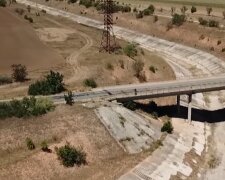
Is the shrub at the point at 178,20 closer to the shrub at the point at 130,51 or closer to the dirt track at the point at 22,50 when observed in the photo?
the shrub at the point at 130,51

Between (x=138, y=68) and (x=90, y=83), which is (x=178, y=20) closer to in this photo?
(x=138, y=68)

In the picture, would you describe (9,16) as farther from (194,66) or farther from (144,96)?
(144,96)

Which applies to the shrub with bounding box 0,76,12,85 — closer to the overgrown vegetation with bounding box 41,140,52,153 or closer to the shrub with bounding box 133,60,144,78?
the shrub with bounding box 133,60,144,78

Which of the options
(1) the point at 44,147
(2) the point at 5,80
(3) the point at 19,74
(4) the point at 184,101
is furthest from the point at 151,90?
(1) the point at 44,147

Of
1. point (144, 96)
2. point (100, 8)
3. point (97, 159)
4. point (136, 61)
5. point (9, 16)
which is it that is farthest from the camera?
point (100, 8)

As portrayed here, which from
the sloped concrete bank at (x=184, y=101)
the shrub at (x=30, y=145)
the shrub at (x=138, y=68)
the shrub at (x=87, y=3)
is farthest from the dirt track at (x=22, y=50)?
the shrub at (x=87, y=3)

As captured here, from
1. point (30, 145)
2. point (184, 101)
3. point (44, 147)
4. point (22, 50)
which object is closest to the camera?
point (30, 145)

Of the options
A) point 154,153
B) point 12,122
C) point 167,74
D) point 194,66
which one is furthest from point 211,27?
point 12,122
